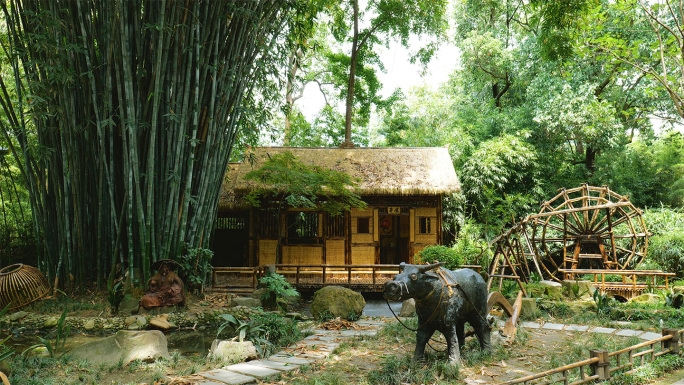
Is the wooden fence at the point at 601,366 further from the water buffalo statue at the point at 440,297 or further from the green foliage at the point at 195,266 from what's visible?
the green foliage at the point at 195,266

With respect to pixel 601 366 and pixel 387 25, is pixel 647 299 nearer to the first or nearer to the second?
pixel 601 366

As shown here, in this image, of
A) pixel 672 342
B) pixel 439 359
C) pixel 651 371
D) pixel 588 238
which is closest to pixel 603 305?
pixel 672 342

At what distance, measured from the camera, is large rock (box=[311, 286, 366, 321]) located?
19.5 ft

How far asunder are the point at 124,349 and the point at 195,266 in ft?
8.61

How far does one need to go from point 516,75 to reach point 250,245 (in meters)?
9.68

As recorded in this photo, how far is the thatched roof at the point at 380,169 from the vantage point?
10.1 metres

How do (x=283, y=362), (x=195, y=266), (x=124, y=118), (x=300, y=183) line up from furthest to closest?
(x=300, y=183) < (x=195, y=266) < (x=124, y=118) < (x=283, y=362)

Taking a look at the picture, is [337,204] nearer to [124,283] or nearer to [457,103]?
[124,283]

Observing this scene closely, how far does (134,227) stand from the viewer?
6117mm

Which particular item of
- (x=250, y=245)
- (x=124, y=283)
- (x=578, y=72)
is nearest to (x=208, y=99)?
(x=124, y=283)

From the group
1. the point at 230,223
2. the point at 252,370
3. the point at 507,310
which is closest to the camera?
the point at 252,370

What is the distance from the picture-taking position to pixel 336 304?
601 centimetres

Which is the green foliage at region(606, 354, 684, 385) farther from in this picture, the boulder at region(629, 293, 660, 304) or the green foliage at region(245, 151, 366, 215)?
the green foliage at region(245, 151, 366, 215)

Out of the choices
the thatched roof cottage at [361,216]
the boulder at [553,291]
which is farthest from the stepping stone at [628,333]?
the thatched roof cottage at [361,216]
